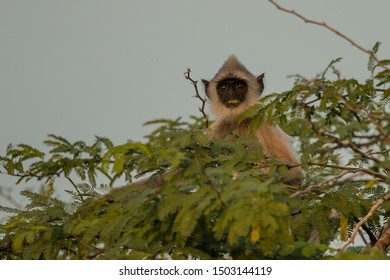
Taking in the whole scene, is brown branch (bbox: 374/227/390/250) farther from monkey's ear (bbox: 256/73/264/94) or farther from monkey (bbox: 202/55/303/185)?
monkey's ear (bbox: 256/73/264/94)

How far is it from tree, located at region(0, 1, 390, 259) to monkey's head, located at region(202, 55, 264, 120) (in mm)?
3891

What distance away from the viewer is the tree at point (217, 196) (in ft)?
13.4

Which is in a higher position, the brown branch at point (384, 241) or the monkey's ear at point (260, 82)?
the monkey's ear at point (260, 82)

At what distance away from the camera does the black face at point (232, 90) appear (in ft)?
35.8

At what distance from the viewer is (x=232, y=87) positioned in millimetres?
11016

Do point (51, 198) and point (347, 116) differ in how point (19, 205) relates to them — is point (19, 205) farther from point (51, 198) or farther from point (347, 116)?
point (347, 116)

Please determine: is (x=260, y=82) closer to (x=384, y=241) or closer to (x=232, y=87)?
(x=232, y=87)

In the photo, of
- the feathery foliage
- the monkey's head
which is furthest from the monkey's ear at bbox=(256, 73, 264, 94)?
the feathery foliage

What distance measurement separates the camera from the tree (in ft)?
13.4

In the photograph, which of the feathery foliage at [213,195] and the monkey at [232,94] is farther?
the monkey at [232,94]

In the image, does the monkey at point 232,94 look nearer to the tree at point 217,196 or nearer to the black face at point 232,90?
the black face at point 232,90

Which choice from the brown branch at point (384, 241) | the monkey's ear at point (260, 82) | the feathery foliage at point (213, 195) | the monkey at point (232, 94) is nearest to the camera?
the feathery foliage at point (213, 195)

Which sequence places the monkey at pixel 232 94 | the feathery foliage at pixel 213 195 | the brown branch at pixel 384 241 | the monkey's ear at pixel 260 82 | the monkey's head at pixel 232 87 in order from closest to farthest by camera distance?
1. the feathery foliage at pixel 213 195
2. the brown branch at pixel 384 241
3. the monkey at pixel 232 94
4. the monkey's head at pixel 232 87
5. the monkey's ear at pixel 260 82

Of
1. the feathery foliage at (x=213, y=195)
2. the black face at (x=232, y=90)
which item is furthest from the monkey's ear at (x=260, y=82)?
→ the feathery foliage at (x=213, y=195)
